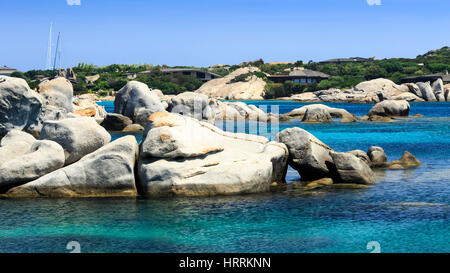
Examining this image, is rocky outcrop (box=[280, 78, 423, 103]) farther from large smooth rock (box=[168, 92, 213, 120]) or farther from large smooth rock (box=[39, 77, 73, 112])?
large smooth rock (box=[39, 77, 73, 112])

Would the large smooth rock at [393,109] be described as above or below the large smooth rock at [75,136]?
below

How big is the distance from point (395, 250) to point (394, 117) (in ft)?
180

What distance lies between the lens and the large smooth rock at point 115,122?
144ft

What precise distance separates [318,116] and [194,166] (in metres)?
42.2

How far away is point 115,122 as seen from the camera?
4397cm

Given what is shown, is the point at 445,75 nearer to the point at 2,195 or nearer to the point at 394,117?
the point at 394,117

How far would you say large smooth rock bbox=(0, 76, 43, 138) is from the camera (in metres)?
27.3

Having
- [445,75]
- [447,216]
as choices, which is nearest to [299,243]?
[447,216]

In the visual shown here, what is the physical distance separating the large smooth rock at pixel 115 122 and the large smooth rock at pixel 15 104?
14.3 meters

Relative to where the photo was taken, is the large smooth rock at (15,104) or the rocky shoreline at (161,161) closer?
the rocky shoreline at (161,161)

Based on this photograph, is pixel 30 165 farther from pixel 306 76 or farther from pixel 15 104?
pixel 306 76

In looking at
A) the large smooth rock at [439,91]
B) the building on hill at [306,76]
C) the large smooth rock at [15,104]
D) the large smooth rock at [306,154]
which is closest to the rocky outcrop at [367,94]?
the large smooth rock at [439,91]

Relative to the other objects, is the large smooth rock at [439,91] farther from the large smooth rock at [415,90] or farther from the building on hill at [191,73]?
the building on hill at [191,73]

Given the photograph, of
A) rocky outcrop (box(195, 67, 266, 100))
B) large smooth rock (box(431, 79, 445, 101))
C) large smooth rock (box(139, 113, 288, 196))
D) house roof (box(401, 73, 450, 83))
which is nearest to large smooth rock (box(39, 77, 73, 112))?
large smooth rock (box(139, 113, 288, 196))
